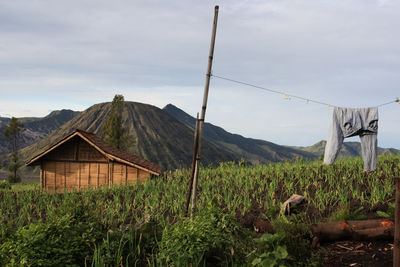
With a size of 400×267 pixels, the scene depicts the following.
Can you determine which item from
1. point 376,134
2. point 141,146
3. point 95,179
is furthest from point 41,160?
point 141,146

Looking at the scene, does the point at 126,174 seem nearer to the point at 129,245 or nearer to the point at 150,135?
the point at 129,245

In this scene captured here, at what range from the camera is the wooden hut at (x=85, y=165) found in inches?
719

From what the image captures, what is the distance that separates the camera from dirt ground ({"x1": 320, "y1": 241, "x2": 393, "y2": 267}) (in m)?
5.22

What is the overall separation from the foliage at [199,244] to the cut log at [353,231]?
154 cm

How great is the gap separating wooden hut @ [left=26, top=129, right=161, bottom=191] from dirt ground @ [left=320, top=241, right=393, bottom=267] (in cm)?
1250

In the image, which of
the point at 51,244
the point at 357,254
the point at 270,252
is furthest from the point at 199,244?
the point at 357,254

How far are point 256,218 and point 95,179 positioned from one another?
1309cm

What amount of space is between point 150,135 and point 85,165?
117 meters

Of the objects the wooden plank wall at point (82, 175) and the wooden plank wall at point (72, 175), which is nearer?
the wooden plank wall at point (82, 175)

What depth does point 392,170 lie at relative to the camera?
12367 mm

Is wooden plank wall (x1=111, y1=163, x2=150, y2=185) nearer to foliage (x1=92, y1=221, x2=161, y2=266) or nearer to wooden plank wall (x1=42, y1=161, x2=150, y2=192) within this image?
wooden plank wall (x1=42, y1=161, x2=150, y2=192)

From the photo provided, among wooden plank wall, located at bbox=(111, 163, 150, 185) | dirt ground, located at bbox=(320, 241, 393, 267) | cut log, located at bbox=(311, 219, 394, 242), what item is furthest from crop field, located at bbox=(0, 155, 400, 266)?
wooden plank wall, located at bbox=(111, 163, 150, 185)

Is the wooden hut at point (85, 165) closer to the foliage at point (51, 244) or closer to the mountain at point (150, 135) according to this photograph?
the foliage at point (51, 244)

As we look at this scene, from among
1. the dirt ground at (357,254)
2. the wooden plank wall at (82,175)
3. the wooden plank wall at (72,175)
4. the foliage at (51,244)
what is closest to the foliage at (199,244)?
the foliage at (51,244)
